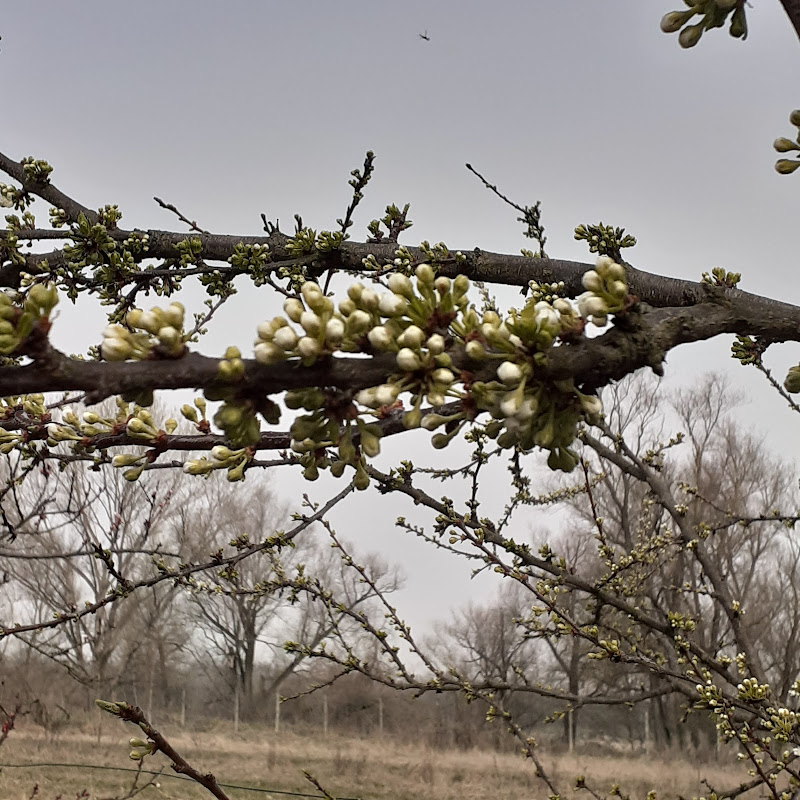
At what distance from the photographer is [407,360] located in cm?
65

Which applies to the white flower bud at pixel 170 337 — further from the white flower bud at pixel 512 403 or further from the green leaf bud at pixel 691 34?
the green leaf bud at pixel 691 34

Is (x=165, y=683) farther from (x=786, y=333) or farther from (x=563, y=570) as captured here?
(x=786, y=333)

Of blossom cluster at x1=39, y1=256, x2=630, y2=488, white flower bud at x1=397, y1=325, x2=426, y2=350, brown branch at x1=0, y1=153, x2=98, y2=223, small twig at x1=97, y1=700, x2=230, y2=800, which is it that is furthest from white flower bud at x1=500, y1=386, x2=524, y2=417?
brown branch at x1=0, y1=153, x2=98, y2=223

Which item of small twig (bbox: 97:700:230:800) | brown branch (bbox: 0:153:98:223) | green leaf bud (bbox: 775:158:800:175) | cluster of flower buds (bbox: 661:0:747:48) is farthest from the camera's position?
brown branch (bbox: 0:153:98:223)

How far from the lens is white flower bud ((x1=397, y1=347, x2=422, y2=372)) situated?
653 mm

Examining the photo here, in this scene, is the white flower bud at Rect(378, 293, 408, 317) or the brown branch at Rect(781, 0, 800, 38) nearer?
the white flower bud at Rect(378, 293, 408, 317)

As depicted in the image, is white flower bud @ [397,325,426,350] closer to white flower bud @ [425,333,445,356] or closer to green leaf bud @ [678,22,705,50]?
white flower bud @ [425,333,445,356]

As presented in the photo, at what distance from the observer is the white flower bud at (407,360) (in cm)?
65

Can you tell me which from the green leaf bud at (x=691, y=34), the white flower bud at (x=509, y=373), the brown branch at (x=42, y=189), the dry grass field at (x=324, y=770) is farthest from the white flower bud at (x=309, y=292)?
the dry grass field at (x=324, y=770)

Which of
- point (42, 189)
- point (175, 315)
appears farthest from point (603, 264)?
point (42, 189)

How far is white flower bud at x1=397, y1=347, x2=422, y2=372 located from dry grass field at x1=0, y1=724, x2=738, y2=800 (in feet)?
37.7

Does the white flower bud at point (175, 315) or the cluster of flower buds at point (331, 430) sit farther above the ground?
the white flower bud at point (175, 315)

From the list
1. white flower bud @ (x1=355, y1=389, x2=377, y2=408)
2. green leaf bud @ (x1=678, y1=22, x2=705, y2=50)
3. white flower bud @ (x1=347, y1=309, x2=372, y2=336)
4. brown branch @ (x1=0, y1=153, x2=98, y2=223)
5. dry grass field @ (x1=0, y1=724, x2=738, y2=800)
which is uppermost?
brown branch @ (x1=0, y1=153, x2=98, y2=223)

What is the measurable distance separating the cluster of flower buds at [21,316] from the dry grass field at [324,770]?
11.4 metres
